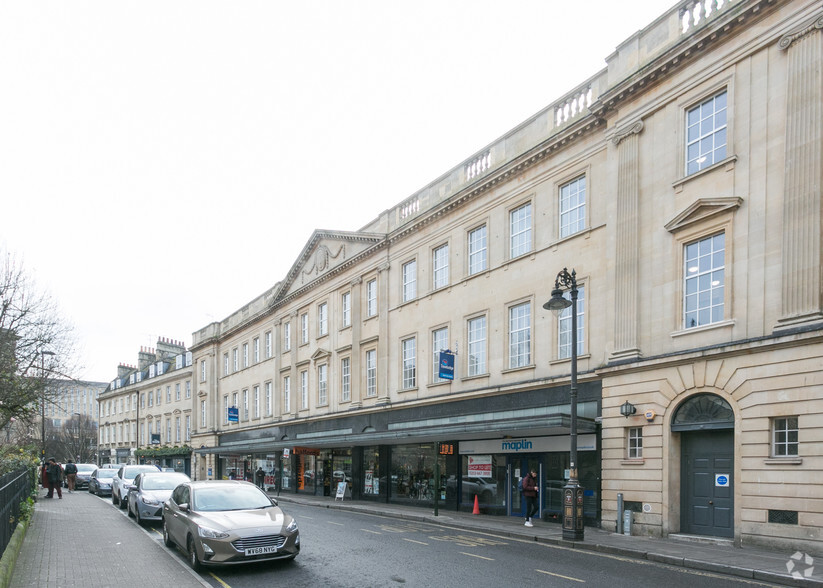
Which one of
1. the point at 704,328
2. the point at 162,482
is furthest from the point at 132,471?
the point at 704,328

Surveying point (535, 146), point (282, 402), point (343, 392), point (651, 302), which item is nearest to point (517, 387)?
point (651, 302)

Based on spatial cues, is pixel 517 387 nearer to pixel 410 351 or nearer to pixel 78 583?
pixel 410 351

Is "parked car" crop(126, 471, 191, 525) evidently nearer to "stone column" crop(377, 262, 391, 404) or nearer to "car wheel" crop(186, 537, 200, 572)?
"car wheel" crop(186, 537, 200, 572)

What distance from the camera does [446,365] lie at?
80.6 feet

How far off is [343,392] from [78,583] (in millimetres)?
24142

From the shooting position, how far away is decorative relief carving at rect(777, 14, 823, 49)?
1398 cm

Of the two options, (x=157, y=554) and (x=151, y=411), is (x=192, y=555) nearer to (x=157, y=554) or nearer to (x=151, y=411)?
(x=157, y=554)

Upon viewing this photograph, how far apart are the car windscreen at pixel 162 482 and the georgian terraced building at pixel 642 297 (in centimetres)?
771

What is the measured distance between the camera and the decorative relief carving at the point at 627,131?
59.8 ft

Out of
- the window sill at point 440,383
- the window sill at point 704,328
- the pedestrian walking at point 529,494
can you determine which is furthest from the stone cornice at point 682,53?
the window sill at point 440,383

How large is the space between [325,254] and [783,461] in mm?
26659

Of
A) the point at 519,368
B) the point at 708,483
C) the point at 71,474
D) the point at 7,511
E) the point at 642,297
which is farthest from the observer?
the point at 71,474

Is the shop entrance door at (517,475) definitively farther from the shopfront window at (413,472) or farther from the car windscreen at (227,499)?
the car windscreen at (227,499)

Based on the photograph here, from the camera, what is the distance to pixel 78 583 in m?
10.2
